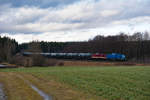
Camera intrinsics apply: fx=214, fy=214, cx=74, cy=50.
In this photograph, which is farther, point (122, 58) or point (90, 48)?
point (90, 48)

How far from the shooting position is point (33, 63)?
2584 inches

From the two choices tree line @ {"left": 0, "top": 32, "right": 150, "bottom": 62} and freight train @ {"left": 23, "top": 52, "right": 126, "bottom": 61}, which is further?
tree line @ {"left": 0, "top": 32, "right": 150, "bottom": 62}

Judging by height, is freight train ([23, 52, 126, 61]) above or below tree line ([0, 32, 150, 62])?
below

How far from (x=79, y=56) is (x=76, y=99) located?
2923 inches

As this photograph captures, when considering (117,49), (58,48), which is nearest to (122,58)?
(117,49)

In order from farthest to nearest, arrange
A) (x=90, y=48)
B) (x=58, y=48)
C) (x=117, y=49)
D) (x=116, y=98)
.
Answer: (x=58, y=48)
(x=90, y=48)
(x=117, y=49)
(x=116, y=98)

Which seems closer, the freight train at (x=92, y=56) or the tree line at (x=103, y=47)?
the freight train at (x=92, y=56)

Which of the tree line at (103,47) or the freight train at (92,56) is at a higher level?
the tree line at (103,47)

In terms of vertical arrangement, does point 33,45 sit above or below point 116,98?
above

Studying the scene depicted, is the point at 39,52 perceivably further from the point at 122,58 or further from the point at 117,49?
the point at 117,49

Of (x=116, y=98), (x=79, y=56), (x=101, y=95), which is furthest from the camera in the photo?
(x=79, y=56)

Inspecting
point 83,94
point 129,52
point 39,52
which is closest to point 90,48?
point 129,52

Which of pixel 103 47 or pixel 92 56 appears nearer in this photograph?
pixel 92 56

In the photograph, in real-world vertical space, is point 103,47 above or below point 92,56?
above
